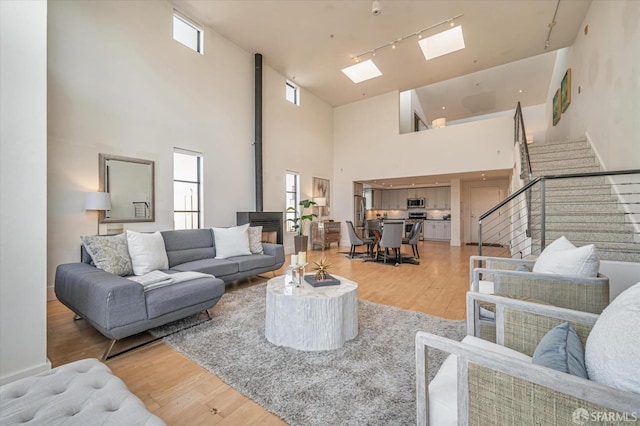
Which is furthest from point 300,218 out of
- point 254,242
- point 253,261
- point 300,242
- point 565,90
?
point 565,90

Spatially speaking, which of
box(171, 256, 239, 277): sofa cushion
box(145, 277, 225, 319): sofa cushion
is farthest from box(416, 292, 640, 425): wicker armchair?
box(171, 256, 239, 277): sofa cushion

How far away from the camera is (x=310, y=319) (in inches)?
85.2

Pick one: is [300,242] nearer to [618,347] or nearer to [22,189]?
[22,189]

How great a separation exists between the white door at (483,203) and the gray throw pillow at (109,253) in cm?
1016

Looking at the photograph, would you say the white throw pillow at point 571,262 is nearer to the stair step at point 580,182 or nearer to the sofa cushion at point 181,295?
the sofa cushion at point 181,295

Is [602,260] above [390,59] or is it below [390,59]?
below

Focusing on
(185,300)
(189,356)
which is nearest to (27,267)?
(185,300)

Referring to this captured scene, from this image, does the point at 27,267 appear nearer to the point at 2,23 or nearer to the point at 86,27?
the point at 2,23

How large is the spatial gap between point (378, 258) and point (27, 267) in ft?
18.6

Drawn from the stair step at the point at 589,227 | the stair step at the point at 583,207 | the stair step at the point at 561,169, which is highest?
the stair step at the point at 561,169

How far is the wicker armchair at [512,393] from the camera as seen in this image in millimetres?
707

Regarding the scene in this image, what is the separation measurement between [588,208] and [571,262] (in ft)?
9.50

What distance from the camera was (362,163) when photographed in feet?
28.9

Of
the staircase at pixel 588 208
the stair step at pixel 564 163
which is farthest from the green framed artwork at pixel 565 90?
the stair step at pixel 564 163
